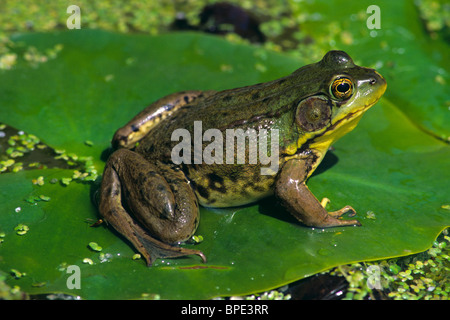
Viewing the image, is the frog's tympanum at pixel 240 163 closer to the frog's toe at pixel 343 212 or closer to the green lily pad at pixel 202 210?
the frog's toe at pixel 343 212

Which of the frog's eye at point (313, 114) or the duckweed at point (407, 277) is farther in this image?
the frog's eye at point (313, 114)

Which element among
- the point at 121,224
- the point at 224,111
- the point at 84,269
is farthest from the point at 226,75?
the point at 84,269

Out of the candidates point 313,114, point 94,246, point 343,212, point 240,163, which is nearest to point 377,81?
point 313,114

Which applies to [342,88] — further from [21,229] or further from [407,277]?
[21,229]

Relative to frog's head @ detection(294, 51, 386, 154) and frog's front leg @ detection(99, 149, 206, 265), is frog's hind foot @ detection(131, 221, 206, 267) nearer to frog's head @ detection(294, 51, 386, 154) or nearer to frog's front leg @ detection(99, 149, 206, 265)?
frog's front leg @ detection(99, 149, 206, 265)

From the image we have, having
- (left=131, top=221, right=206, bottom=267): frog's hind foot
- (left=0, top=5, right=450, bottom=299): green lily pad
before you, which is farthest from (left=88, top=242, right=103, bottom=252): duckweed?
(left=131, top=221, right=206, bottom=267): frog's hind foot

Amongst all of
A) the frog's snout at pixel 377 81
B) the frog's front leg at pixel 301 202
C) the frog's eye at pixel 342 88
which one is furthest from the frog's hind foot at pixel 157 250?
the frog's snout at pixel 377 81
